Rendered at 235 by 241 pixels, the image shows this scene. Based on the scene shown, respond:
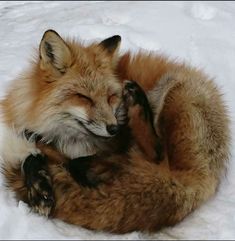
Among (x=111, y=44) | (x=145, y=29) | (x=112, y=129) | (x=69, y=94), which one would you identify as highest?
(x=111, y=44)

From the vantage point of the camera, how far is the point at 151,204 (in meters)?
2.81

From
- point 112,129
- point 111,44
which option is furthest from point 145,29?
point 112,129

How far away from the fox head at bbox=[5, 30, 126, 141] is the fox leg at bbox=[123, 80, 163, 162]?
101 millimetres

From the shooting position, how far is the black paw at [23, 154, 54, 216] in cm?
293

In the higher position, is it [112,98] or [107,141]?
[112,98]

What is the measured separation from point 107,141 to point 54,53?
2.37 feet

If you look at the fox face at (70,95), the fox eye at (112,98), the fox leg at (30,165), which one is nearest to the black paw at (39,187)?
the fox leg at (30,165)

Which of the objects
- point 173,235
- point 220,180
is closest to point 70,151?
point 173,235

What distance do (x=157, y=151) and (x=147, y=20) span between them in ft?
10.2

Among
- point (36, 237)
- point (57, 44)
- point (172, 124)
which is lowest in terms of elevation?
point (36, 237)

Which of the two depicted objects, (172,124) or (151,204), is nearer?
(151,204)

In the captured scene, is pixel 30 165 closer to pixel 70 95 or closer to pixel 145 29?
pixel 70 95

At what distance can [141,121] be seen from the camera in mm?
3207

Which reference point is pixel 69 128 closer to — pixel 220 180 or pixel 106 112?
pixel 106 112
